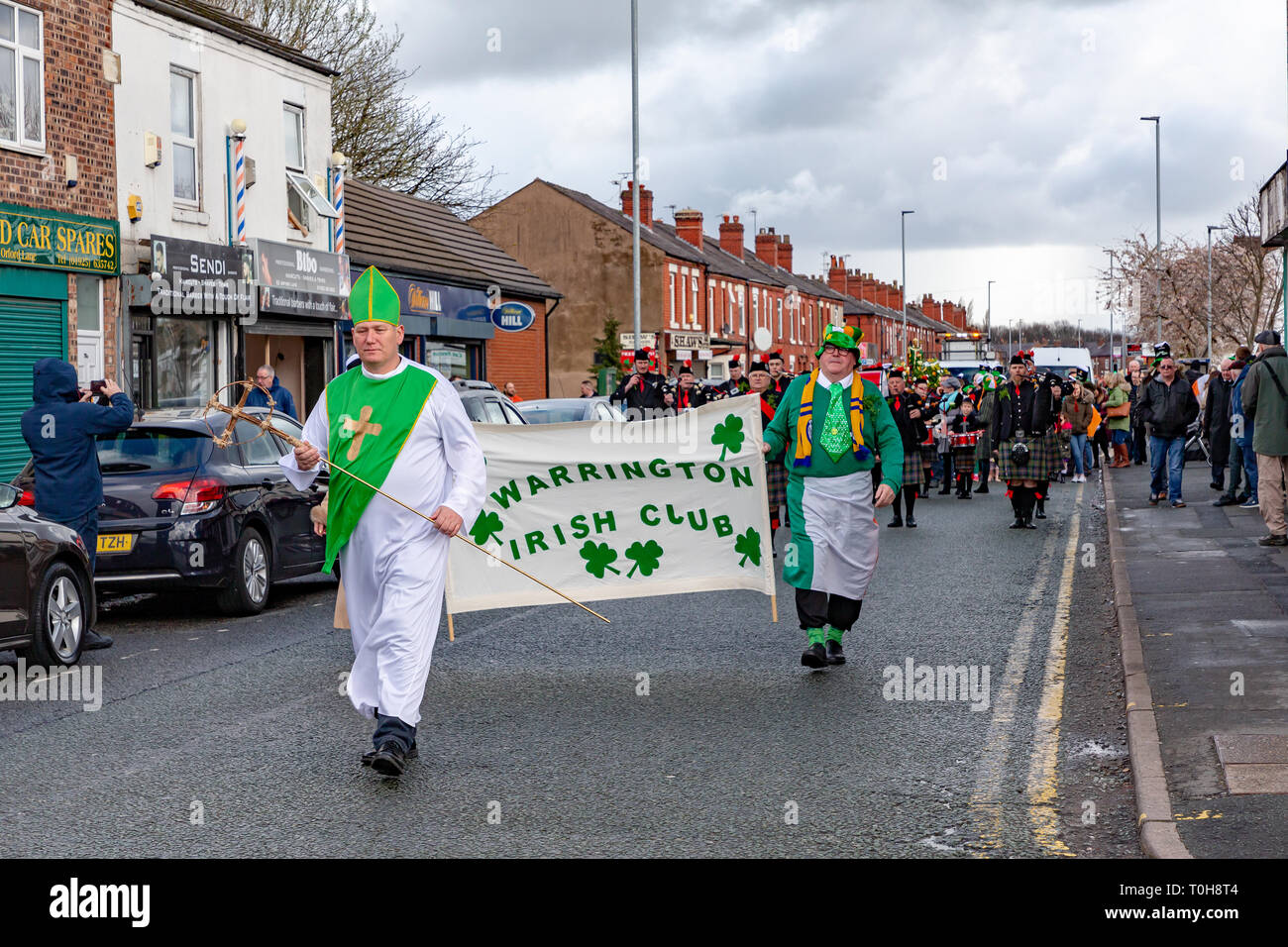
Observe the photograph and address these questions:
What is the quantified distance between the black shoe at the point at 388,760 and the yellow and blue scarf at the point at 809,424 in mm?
3505

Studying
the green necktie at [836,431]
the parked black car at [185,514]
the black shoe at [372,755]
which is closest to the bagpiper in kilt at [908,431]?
the parked black car at [185,514]

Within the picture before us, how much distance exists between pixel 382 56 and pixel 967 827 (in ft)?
122

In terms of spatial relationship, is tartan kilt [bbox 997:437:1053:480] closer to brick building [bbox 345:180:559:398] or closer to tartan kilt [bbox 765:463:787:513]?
tartan kilt [bbox 765:463:787:513]

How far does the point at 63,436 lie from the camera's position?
1057 cm

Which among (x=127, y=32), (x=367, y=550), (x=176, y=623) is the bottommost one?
(x=176, y=623)

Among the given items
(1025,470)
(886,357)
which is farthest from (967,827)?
(886,357)

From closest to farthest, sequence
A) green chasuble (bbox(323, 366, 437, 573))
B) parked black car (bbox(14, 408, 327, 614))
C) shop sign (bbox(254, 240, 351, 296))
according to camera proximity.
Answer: green chasuble (bbox(323, 366, 437, 573)) < parked black car (bbox(14, 408, 327, 614)) < shop sign (bbox(254, 240, 351, 296))

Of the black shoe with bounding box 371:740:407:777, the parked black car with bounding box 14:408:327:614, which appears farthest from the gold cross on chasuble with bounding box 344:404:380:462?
the parked black car with bounding box 14:408:327:614

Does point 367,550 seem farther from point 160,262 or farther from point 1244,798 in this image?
point 160,262

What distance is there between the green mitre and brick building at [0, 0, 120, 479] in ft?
41.4

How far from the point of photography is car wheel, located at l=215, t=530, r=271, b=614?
11.8m

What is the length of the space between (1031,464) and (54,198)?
1210 cm

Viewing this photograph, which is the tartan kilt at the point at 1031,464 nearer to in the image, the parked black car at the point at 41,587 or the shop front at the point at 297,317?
the parked black car at the point at 41,587

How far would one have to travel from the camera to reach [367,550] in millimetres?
6789
